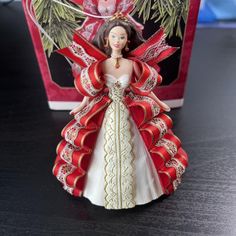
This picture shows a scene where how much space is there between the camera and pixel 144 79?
19.3 inches

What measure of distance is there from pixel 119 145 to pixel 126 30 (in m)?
0.17

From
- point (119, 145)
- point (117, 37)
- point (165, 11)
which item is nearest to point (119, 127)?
point (119, 145)

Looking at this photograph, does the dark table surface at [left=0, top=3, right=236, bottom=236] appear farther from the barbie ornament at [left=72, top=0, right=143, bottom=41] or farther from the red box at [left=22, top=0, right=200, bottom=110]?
the barbie ornament at [left=72, top=0, right=143, bottom=41]

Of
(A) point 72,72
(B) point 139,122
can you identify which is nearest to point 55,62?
(A) point 72,72

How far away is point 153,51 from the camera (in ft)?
1.66

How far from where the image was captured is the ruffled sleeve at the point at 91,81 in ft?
1.57

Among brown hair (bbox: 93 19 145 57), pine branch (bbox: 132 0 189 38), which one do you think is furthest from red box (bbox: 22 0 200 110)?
brown hair (bbox: 93 19 145 57)

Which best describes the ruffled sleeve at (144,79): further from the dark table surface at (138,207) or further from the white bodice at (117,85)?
the dark table surface at (138,207)

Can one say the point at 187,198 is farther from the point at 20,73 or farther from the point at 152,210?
the point at 20,73

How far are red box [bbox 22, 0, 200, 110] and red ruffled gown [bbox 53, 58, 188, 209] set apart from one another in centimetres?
21

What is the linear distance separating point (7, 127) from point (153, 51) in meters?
0.42

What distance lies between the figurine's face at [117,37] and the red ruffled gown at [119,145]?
4cm

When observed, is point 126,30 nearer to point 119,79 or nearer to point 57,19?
point 119,79


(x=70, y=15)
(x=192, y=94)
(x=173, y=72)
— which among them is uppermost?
(x=70, y=15)
